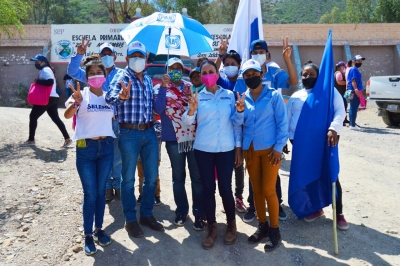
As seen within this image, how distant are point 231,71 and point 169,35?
3.48 feet

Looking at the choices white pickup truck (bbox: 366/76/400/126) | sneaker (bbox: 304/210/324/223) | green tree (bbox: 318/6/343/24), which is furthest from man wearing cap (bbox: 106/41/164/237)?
green tree (bbox: 318/6/343/24)

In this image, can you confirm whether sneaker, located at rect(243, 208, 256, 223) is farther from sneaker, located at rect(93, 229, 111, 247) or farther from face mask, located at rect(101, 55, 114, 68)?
face mask, located at rect(101, 55, 114, 68)

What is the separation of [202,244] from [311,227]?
1.32 meters

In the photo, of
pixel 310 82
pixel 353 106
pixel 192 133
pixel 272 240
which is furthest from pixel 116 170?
pixel 353 106

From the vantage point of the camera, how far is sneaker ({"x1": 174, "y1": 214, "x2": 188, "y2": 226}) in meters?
4.54

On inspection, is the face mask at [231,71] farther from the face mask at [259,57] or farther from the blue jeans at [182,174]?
the blue jeans at [182,174]

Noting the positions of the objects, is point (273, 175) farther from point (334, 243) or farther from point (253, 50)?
point (253, 50)

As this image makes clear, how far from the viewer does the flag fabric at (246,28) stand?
515cm

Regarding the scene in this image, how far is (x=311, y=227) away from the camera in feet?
14.8

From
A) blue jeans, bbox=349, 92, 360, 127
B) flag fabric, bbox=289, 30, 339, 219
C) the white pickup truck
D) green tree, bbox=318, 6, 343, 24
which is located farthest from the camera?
green tree, bbox=318, 6, 343, 24

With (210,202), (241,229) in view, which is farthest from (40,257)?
(241,229)

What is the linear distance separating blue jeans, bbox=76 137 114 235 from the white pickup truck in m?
9.39

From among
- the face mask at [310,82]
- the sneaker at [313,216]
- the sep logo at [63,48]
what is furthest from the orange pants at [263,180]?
the sep logo at [63,48]

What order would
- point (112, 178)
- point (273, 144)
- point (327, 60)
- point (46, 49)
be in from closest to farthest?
point (273, 144) < point (327, 60) < point (112, 178) < point (46, 49)
